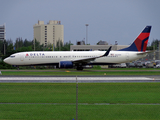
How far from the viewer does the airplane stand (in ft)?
141

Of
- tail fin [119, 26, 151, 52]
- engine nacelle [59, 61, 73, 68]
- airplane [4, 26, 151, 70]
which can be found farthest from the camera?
tail fin [119, 26, 151, 52]

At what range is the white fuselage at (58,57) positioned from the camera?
141ft

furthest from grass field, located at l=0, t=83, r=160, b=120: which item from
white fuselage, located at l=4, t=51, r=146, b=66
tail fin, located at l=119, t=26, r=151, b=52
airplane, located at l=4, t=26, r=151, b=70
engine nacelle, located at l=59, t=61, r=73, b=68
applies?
tail fin, located at l=119, t=26, r=151, b=52

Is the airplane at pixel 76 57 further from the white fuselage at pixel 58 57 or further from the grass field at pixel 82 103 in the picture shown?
the grass field at pixel 82 103

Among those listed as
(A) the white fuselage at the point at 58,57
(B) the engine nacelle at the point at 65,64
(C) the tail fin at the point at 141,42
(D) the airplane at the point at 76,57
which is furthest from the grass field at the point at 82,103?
(C) the tail fin at the point at 141,42

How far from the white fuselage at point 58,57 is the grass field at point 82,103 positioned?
25.1 m

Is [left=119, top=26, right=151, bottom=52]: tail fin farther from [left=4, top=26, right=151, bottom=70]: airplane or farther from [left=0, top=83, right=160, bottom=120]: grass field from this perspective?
[left=0, top=83, right=160, bottom=120]: grass field

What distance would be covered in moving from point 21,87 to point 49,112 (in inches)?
294

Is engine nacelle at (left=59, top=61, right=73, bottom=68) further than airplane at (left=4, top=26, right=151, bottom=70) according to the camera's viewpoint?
No

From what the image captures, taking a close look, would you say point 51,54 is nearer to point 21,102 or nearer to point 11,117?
point 21,102

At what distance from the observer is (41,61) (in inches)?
1695

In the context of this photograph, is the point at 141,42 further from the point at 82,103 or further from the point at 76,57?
the point at 82,103

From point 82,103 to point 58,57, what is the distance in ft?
101

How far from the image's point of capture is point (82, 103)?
13250 millimetres
